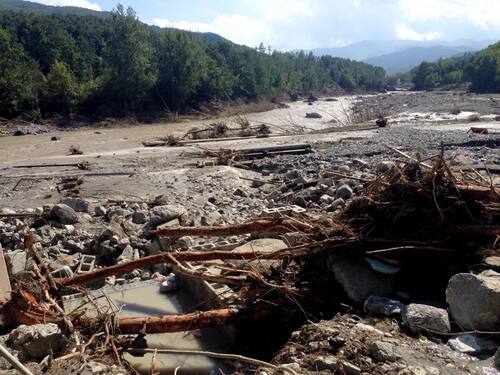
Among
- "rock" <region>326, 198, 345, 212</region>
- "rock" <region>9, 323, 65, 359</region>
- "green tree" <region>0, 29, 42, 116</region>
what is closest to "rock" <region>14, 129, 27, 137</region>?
"green tree" <region>0, 29, 42, 116</region>

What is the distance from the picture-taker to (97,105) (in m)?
38.6

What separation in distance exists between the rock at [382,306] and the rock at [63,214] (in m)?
5.69

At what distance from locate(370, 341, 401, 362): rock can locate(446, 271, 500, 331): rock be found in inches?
24.7

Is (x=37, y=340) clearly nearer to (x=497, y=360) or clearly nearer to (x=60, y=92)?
(x=497, y=360)

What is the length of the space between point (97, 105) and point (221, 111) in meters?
12.1

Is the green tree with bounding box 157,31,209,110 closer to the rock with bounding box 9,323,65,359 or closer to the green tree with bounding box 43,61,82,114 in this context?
the green tree with bounding box 43,61,82,114

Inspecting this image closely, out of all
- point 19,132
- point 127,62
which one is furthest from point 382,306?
point 127,62

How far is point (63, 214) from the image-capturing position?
25.7ft

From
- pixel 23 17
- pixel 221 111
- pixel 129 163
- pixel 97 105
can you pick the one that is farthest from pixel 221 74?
pixel 129 163

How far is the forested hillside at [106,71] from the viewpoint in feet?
115

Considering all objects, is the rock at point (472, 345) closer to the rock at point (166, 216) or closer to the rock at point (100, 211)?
the rock at point (166, 216)

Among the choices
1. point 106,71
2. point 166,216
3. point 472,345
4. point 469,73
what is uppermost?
point 469,73

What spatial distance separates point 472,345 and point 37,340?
3207 mm

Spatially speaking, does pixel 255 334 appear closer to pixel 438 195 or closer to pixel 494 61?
pixel 438 195
